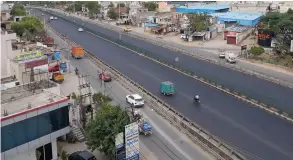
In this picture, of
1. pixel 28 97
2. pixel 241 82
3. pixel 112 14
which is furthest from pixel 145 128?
pixel 112 14

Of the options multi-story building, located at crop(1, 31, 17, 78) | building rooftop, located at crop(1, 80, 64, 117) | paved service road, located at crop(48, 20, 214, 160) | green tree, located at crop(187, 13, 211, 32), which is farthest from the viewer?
green tree, located at crop(187, 13, 211, 32)

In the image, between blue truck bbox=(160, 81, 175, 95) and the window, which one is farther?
blue truck bbox=(160, 81, 175, 95)

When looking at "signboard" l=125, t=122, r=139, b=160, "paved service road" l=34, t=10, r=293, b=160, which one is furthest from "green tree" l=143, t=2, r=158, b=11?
"signboard" l=125, t=122, r=139, b=160

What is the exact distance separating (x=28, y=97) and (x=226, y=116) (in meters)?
9.89

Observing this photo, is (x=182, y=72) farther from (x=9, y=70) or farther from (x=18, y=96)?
(x=18, y=96)

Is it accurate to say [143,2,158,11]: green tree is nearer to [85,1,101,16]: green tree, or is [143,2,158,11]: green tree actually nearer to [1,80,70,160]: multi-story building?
[85,1,101,16]: green tree

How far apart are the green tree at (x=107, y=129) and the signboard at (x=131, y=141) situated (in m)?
0.42

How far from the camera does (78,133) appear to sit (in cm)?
1481

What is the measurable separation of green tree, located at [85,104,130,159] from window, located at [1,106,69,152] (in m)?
1.19

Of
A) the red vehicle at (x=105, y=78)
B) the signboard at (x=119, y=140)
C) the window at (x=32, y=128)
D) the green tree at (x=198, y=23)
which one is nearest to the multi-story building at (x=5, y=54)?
the red vehicle at (x=105, y=78)

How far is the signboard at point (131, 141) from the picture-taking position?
457 inches

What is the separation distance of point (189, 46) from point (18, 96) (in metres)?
27.7

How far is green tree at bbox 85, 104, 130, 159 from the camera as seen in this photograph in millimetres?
11962

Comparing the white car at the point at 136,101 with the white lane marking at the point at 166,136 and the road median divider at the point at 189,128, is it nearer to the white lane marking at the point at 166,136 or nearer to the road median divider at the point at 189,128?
the road median divider at the point at 189,128
